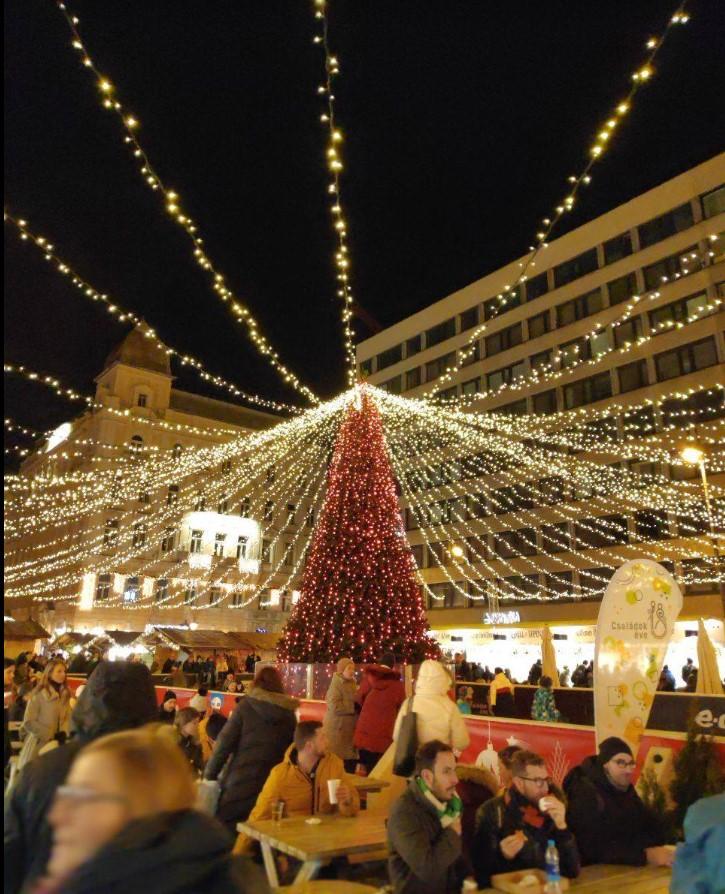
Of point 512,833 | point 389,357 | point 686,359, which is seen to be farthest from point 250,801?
point 389,357

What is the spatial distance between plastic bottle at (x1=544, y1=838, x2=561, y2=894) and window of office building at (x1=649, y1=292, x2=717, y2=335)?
2867cm

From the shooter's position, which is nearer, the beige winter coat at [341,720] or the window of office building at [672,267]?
the beige winter coat at [341,720]

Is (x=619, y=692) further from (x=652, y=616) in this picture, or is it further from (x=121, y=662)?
(x=121, y=662)

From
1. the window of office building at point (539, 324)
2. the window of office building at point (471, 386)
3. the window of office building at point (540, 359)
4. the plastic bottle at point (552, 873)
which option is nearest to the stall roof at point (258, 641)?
the window of office building at point (471, 386)

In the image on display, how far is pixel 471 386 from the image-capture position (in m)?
39.1

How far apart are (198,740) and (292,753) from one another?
2.20m

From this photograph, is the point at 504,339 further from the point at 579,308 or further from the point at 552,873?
the point at 552,873

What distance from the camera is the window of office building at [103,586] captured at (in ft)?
124

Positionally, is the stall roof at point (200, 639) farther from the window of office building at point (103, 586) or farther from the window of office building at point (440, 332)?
the window of office building at point (440, 332)

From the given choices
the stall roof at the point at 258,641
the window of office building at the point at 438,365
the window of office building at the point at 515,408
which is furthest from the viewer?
the window of office building at the point at 438,365

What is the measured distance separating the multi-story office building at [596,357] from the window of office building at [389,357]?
4.35 meters

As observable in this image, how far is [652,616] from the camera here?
709 cm

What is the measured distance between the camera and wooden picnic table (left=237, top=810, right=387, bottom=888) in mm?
3850

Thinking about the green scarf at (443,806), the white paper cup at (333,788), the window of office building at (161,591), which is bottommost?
the white paper cup at (333,788)
